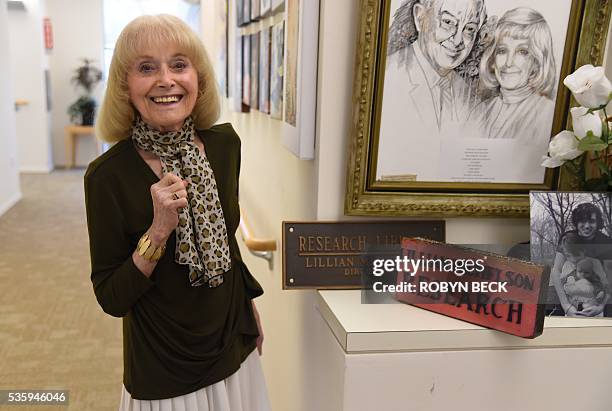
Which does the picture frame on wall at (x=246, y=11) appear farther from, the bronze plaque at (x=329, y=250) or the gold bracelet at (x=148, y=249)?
the gold bracelet at (x=148, y=249)

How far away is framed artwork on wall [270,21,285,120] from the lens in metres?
1.87

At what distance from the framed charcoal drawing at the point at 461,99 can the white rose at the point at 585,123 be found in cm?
13

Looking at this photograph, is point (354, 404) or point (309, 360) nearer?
point (354, 404)

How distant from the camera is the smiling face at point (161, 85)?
1.28m

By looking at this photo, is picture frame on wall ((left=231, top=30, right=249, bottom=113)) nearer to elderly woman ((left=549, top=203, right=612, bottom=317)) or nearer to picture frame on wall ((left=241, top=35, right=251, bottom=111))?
picture frame on wall ((left=241, top=35, right=251, bottom=111))

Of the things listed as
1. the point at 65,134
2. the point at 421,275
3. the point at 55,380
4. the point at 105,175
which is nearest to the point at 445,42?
the point at 421,275

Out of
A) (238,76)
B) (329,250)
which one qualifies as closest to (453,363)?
(329,250)

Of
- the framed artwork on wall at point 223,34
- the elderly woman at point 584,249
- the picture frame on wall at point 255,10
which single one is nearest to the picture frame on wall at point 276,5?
the picture frame on wall at point 255,10

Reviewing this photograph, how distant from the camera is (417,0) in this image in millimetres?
1340

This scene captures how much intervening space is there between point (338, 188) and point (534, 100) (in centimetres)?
56

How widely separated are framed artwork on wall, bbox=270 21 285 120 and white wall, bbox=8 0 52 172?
8083mm

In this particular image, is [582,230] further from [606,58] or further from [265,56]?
[265,56]

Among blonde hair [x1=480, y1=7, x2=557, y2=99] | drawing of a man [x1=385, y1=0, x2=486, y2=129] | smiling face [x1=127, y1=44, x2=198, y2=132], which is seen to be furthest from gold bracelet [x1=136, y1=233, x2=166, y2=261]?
blonde hair [x1=480, y1=7, x2=557, y2=99]

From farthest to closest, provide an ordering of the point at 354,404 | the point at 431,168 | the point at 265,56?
the point at 265,56 → the point at 431,168 → the point at 354,404
